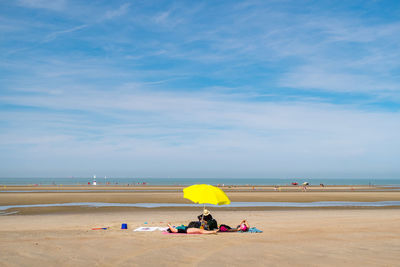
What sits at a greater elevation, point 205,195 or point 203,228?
point 205,195

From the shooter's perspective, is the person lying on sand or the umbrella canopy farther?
the umbrella canopy

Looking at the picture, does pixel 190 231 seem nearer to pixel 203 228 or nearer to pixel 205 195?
pixel 203 228

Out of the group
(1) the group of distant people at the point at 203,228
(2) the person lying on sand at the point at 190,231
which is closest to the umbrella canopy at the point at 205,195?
(1) the group of distant people at the point at 203,228

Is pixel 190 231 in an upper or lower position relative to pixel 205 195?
lower

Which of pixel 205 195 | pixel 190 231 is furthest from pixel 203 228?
pixel 205 195

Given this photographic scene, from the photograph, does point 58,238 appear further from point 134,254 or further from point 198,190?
point 198,190

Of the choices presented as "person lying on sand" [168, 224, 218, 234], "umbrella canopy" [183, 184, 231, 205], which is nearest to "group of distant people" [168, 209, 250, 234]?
"person lying on sand" [168, 224, 218, 234]

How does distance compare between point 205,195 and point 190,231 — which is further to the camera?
point 205,195

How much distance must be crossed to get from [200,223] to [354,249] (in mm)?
6499

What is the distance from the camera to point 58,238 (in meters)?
14.4

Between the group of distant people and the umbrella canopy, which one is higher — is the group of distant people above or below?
below

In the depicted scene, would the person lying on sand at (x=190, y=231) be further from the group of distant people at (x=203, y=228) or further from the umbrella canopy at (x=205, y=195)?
the umbrella canopy at (x=205, y=195)

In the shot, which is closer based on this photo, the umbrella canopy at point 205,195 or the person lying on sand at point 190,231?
the person lying on sand at point 190,231

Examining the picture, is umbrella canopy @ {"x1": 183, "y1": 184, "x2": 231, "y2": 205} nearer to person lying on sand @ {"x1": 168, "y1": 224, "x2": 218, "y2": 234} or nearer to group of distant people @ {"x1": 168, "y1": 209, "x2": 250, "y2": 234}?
group of distant people @ {"x1": 168, "y1": 209, "x2": 250, "y2": 234}
